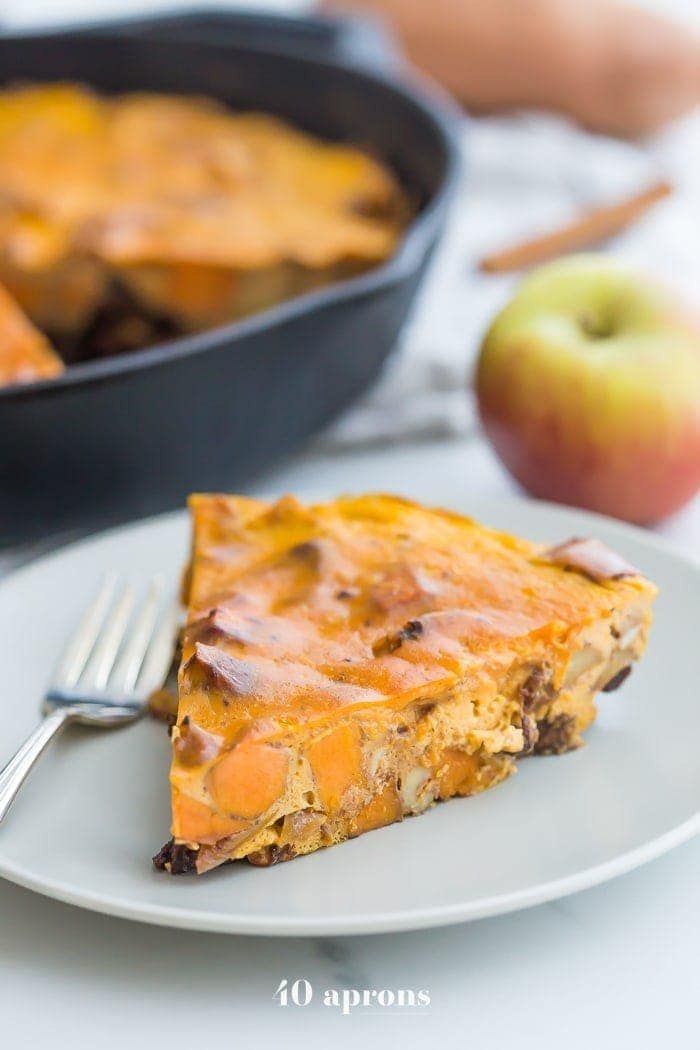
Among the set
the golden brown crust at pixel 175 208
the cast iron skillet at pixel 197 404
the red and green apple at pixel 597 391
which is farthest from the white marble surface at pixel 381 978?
the golden brown crust at pixel 175 208

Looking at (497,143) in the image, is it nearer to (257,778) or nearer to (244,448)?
(244,448)

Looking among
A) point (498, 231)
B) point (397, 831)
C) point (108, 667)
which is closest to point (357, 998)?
point (397, 831)

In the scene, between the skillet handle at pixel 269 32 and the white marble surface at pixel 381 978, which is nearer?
the white marble surface at pixel 381 978

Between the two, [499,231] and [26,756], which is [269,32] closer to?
[499,231]

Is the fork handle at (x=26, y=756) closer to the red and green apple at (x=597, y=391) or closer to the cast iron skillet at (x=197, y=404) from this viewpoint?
the cast iron skillet at (x=197, y=404)

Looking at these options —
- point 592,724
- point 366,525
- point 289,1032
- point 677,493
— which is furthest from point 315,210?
point 289,1032
